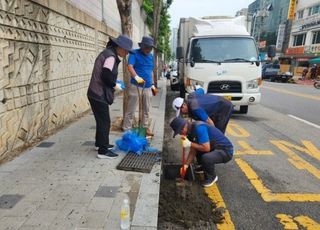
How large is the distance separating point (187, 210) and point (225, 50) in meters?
5.96

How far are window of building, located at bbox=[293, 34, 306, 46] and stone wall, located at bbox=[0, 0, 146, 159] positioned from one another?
38.4m

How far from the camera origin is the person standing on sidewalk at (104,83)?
160 inches

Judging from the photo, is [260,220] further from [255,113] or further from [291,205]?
[255,113]

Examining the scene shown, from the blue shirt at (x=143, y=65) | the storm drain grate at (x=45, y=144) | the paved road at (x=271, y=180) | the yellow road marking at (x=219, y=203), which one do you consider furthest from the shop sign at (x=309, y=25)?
the storm drain grate at (x=45, y=144)

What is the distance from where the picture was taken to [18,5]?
4.14m

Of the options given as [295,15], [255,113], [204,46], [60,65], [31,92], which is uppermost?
[295,15]

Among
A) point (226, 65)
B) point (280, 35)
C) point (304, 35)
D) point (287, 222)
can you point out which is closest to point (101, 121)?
point (287, 222)

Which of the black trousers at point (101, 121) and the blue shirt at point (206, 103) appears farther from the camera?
the black trousers at point (101, 121)

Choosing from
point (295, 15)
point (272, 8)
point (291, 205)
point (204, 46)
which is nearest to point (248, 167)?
point (291, 205)

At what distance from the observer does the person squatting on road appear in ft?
12.9

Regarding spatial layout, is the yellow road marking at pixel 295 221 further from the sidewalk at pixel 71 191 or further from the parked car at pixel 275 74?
the parked car at pixel 275 74

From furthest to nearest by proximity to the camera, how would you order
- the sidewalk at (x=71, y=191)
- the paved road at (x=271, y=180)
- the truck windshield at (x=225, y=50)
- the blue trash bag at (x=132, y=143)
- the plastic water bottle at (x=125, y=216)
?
the truck windshield at (x=225, y=50) < the blue trash bag at (x=132, y=143) < the paved road at (x=271, y=180) < the sidewalk at (x=71, y=191) < the plastic water bottle at (x=125, y=216)

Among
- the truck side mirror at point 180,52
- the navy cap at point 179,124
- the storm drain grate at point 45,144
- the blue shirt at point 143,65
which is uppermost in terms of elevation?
the truck side mirror at point 180,52

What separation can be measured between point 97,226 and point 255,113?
795 cm
